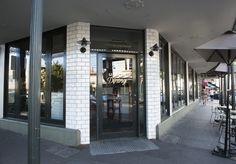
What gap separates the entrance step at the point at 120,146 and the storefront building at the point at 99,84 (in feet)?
0.64

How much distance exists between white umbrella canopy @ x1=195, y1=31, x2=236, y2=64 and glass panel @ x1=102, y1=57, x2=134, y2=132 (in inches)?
79.5

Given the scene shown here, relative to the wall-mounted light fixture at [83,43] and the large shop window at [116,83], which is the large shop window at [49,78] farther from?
the large shop window at [116,83]

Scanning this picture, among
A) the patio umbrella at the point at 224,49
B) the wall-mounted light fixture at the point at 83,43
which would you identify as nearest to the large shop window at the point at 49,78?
the wall-mounted light fixture at the point at 83,43

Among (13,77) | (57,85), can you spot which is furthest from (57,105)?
(13,77)

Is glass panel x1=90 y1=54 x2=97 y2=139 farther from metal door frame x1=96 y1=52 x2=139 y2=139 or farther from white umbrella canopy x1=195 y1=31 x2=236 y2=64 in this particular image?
white umbrella canopy x1=195 y1=31 x2=236 y2=64

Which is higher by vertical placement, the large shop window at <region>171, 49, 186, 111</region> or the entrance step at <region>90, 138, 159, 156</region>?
the large shop window at <region>171, 49, 186, 111</region>

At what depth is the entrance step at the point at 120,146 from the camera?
4.98m

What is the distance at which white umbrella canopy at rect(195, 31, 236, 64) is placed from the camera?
4.30 m

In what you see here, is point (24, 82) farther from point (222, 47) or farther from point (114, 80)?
point (222, 47)

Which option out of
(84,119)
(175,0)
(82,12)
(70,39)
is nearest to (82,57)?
(70,39)

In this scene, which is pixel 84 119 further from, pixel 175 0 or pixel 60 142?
pixel 175 0

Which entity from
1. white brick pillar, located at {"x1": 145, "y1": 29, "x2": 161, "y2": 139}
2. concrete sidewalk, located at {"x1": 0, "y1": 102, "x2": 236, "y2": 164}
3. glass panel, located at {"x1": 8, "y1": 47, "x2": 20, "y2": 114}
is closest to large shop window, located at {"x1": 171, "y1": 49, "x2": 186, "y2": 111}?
white brick pillar, located at {"x1": 145, "y1": 29, "x2": 161, "y2": 139}

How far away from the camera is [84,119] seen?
547 centimetres

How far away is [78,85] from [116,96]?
1.13 metres
